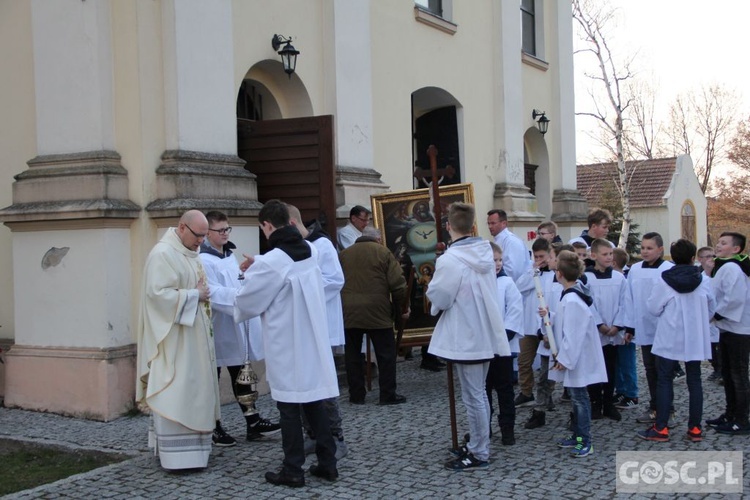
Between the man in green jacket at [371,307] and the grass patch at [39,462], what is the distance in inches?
102

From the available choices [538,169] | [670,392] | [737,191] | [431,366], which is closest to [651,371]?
[670,392]

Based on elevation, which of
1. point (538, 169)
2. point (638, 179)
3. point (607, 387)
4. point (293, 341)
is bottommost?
point (607, 387)

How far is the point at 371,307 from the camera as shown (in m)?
8.05

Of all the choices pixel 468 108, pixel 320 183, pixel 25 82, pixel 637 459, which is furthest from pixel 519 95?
pixel 637 459

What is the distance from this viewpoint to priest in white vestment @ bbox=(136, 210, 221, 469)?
5730 millimetres

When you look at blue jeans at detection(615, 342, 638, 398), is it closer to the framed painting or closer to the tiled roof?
the framed painting

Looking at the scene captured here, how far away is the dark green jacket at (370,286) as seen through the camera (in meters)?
8.06

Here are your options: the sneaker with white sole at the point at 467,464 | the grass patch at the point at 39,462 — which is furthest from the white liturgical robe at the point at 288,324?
the grass patch at the point at 39,462

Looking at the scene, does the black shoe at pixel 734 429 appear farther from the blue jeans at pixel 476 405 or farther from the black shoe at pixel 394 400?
the black shoe at pixel 394 400

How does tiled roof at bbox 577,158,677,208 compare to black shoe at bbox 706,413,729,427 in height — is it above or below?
above

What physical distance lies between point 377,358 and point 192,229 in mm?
2828

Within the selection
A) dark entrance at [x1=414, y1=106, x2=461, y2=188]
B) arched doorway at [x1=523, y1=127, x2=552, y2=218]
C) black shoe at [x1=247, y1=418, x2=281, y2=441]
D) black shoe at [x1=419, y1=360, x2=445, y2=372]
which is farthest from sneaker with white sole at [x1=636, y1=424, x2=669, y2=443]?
arched doorway at [x1=523, y1=127, x2=552, y2=218]

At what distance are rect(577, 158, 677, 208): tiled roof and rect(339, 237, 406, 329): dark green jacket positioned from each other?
27085 mm

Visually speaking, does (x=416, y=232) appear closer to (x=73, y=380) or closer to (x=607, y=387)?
(x=607, y=387)
